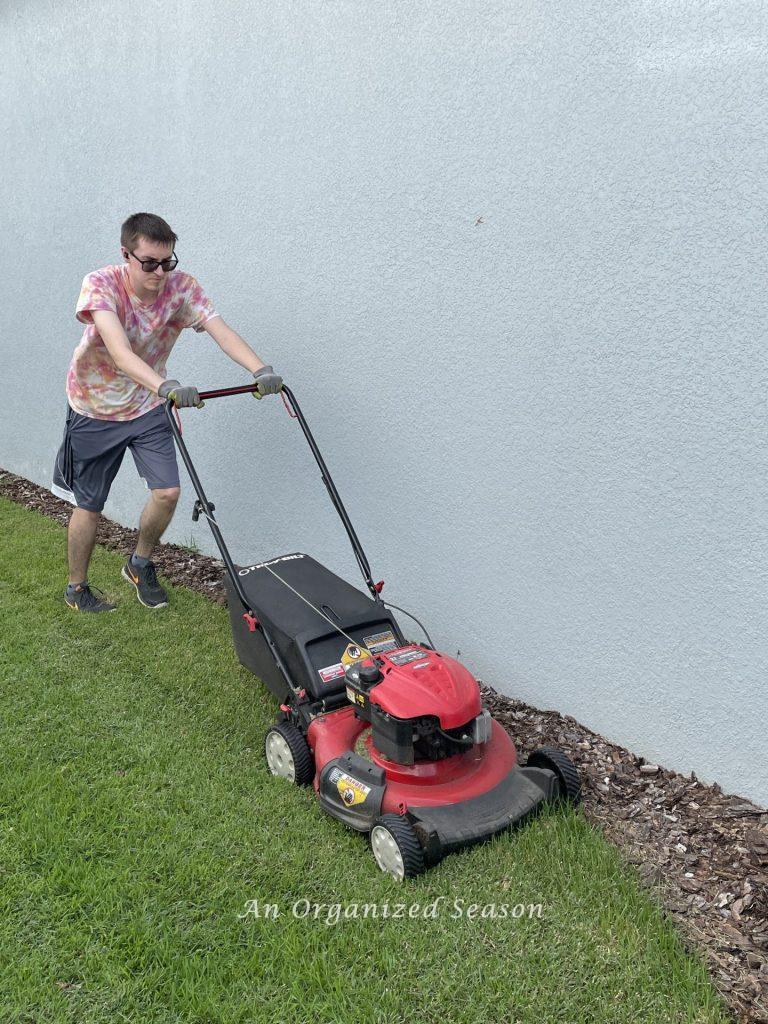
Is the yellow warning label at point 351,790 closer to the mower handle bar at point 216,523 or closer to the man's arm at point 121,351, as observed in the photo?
the mower handle bar at point 216,523

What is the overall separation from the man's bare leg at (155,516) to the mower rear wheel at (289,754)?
4.51 feet

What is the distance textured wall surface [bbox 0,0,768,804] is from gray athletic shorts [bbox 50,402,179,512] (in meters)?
0.54

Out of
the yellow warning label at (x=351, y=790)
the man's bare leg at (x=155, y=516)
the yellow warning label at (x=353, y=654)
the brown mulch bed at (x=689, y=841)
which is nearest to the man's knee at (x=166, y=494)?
the man's bare leg at (x=155, y=516)

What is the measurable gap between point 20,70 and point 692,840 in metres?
5.74

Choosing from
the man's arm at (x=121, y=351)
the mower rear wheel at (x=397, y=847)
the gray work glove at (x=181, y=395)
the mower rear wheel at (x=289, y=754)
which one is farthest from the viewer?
the man's arm at (x=121, y=351)

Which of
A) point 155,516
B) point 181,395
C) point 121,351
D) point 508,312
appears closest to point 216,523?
point 181,395

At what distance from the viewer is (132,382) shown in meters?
3.88

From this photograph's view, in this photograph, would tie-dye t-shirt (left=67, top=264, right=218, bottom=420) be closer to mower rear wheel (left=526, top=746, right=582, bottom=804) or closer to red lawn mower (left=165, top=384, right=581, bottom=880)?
red lawn mower (left=165, top=384, right=581, bottom=880)

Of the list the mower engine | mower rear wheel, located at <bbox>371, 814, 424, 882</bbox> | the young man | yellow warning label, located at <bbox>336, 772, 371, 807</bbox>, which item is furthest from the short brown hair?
mower rear wheel, located at <bbox>371, 814, 424, 882</bbox>

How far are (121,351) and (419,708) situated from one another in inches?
68.8

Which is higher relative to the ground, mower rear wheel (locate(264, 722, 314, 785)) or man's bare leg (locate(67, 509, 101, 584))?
man's bare leg (locate(67, 509, 101, 584))

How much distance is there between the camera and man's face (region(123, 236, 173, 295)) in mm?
3369

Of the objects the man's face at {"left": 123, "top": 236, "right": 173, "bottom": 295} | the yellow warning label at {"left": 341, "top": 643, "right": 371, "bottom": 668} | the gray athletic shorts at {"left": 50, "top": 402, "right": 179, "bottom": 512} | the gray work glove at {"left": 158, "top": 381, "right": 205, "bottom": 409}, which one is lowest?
the yellow warning label at {"left": 341, "top": 643, "right": 371, "bottom": 668}

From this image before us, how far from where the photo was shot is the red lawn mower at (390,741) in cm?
241
